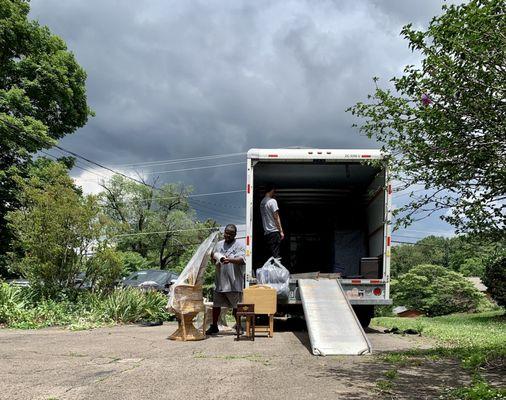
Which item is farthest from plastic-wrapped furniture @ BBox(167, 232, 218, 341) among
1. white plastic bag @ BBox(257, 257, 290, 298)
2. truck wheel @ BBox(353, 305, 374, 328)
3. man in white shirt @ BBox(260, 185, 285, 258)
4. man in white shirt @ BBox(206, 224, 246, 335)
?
truck wheel @ BBox(353, 305, 374, 328)

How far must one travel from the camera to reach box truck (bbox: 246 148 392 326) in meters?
9.30

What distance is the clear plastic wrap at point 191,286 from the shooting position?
7637mm

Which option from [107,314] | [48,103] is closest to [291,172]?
[107,314]

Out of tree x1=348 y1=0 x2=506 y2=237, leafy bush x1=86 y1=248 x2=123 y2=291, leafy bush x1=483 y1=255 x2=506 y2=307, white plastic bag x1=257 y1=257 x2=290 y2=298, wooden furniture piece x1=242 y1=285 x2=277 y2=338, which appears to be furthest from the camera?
leafy bush x1=483 y1=255 x2=506 y2=307

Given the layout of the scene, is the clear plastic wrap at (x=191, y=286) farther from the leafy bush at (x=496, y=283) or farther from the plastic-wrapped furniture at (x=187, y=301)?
the leafy bush at (x=496, y=283)

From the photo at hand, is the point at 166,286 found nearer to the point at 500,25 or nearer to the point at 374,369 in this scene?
the point at 374,369

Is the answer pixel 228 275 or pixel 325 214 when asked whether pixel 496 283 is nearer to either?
pixel 325 214

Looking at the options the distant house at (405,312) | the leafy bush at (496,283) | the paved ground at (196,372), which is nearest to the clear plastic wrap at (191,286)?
the paved ground at (196,372)

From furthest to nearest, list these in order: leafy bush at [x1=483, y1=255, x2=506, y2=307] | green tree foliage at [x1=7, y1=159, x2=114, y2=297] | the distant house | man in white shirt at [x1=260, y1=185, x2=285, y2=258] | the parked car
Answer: the distant house, the parked car, leafy bush at [x1=483, y1=255, x2=506, y2=307], green tree foliage at [x1=7, y1=159, x2=114, y2=297], man in white shirt at [x1=260, y1=185, x2=285, y2=258]

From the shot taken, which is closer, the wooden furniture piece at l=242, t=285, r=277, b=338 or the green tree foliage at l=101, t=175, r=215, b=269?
the wooden furniture piece at l=242, t=285, r=277, b=338

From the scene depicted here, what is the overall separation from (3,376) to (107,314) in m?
5.81

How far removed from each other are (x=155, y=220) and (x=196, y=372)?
44.9 metres

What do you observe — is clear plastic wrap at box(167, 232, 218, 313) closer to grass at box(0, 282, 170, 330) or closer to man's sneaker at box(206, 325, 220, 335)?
man's sneaker at box(206, 325, 220, 335)

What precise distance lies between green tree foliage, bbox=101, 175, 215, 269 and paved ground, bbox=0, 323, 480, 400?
41587mm
